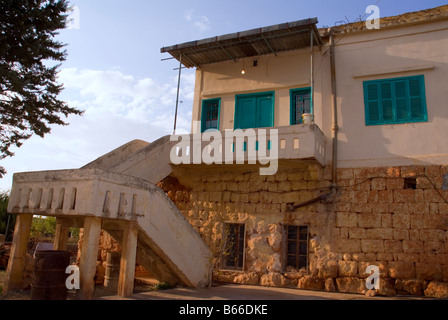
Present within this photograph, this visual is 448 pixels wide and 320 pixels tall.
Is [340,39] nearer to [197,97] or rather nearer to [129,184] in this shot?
[197,97]

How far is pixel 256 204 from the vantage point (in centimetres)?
1088

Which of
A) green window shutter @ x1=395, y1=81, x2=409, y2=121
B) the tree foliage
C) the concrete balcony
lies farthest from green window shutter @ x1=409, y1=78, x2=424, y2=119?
the tree foliage

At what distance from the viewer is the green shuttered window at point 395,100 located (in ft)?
31.6

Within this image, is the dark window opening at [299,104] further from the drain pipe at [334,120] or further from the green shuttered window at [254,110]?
the drain pipe at [334,120]

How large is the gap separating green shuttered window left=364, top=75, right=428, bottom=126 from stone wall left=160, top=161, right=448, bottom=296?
1376 millimetres

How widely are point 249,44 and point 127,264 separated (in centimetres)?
735

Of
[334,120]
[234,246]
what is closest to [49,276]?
[234,246]

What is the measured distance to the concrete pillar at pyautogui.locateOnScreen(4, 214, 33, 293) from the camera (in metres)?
6.77

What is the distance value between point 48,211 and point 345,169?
7.27 m

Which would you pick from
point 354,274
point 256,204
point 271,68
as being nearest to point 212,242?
point 256,204

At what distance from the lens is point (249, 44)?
437 inches

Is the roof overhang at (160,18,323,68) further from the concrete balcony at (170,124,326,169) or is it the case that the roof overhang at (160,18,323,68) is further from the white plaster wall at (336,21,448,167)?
the concrete balcony at (170,124,326,169)
